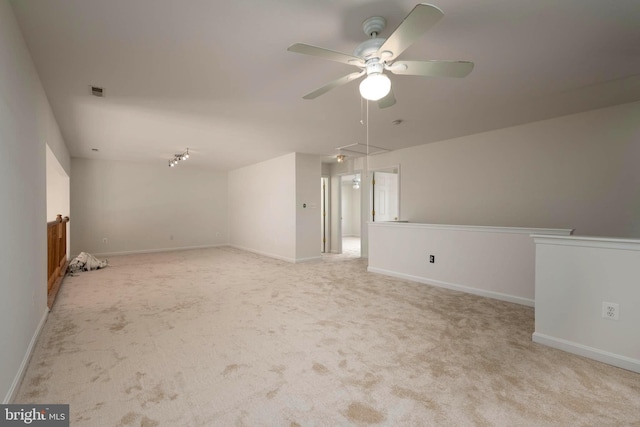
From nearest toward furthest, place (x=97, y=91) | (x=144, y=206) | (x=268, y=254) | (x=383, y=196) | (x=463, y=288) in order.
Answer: (x=97, y=91), (x=463, y=288), (x=268, y=254), (x=144, y=206), (x=383, y=196)

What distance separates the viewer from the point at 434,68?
192cm

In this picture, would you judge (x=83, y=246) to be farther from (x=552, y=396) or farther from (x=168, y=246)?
(x=552, y=396)

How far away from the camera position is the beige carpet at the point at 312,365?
1.63 m

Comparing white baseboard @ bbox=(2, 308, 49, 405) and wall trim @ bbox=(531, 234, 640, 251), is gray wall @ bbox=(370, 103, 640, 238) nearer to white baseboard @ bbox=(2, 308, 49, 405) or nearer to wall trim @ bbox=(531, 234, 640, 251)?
wall trim @ bbox=(531, 234, 640, 251)

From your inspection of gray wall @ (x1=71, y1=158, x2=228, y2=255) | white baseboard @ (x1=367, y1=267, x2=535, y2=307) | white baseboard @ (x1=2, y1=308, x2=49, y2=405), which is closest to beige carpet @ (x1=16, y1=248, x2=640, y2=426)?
white baseboard @ (x1=2, y1=308, x2=49, y2=405)

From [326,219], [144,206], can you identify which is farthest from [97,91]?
[326,219]

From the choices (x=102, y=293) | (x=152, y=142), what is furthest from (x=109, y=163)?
(x=102, y=293)

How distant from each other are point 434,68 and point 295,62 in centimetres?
115

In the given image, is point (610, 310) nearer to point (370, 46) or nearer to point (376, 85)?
point (376, 85)

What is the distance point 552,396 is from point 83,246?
28.8 feet

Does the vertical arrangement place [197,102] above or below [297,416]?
above

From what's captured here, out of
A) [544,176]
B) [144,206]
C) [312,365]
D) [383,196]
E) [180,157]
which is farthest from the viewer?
[383,196]

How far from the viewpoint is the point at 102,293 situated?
155 inches

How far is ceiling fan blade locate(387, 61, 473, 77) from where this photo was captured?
6.00 ft
